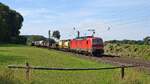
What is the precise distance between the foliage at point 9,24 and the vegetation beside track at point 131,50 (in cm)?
6514

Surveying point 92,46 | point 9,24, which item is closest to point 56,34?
point 9,24

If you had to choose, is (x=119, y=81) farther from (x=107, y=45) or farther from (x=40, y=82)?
(x=107, y=45)

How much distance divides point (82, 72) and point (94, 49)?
3426cm

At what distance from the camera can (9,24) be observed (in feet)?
498

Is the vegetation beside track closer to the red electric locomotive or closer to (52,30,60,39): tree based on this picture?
the red electric locomotive

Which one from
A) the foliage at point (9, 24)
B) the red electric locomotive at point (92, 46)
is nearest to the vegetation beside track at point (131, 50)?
the red electric locomotive at point (92, 46)

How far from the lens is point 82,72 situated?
30891mm

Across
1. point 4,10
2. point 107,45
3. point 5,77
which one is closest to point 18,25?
point 4,10

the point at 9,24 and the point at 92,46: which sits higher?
the point at 9,24

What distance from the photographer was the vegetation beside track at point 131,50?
212 ft

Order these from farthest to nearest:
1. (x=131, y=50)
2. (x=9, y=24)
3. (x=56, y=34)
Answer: (x=9, y=24)
(x=56, y=34)
(x=131, y=50)

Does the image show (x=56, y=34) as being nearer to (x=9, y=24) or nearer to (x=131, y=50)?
(x=9, y=24)

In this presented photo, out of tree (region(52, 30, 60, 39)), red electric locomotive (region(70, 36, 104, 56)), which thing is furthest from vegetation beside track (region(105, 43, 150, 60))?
tree (region(52, 30, 60, 39))

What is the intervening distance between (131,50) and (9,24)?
85.3m
